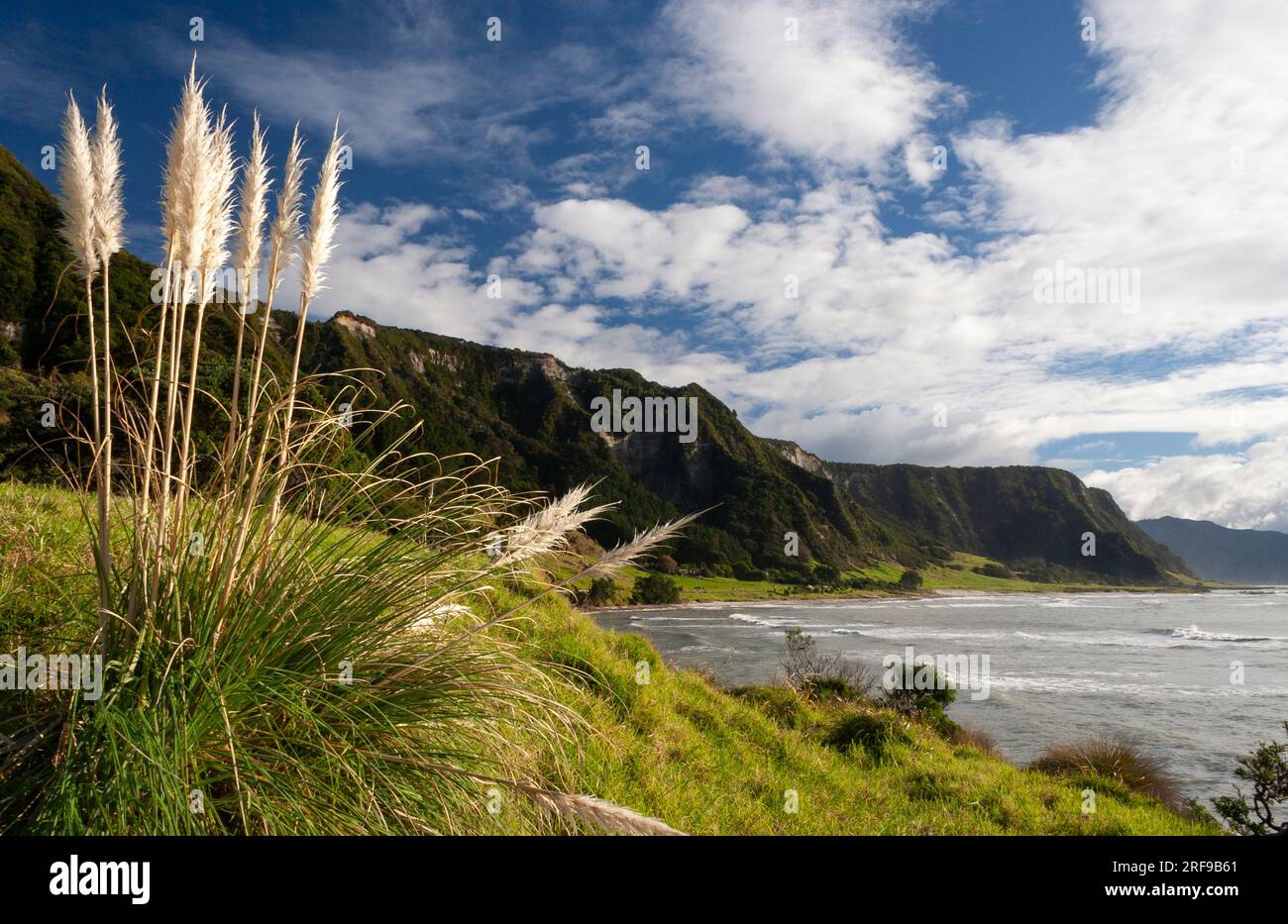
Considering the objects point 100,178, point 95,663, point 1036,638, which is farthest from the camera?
point 1036,638

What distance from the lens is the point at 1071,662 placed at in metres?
42.0

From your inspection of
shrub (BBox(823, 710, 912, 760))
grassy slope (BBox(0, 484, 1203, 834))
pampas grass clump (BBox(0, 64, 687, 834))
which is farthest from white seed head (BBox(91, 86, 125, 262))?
shrub (BBox(823, 710, 912, 760))

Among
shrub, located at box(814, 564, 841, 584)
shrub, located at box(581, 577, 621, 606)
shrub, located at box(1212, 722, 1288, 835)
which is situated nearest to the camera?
shrub, located at box(581, 577, 621, 606)

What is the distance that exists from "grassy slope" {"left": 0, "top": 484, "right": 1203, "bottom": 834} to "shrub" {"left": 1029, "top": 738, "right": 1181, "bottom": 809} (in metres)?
1.66

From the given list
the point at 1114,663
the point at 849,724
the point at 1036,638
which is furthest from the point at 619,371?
the point at 849,724

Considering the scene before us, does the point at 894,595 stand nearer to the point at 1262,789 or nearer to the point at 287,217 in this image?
the point at 1262,789

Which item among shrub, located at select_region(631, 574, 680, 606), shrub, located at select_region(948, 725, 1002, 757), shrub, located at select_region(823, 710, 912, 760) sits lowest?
shrub, located at select_region(631, 574, 680, 606)

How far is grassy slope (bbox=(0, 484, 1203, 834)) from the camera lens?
413 centimetres

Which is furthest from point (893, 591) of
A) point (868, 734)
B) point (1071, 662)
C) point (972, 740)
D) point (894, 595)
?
point (868, 734)

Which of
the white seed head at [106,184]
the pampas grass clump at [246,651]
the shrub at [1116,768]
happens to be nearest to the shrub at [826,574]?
the shrub at [1116,768]

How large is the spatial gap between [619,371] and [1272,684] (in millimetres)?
129364

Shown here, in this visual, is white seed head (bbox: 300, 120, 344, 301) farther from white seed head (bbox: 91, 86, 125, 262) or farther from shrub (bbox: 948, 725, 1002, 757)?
shrub (bbox: 948, 725, 1002, 757)
